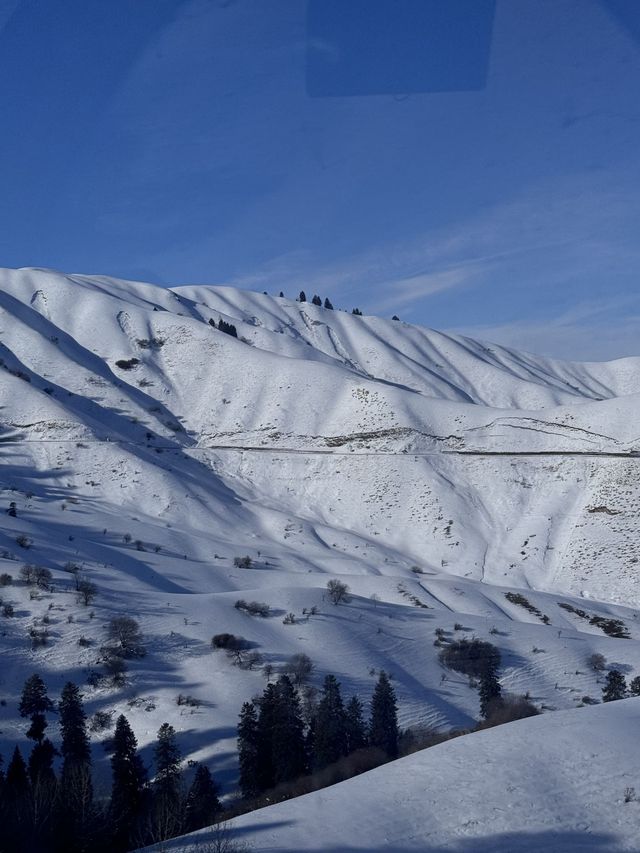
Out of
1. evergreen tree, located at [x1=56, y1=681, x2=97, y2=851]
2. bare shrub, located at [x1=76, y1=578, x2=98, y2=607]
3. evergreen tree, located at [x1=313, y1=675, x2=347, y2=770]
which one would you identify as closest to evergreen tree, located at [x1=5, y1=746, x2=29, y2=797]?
evergreen tree, located at [x1=56, y1=681, x2=97, y2=851]

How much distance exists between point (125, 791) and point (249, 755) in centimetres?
358

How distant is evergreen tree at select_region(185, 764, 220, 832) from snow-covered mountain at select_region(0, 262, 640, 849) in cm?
305

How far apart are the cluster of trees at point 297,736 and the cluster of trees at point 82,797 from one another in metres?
1.45

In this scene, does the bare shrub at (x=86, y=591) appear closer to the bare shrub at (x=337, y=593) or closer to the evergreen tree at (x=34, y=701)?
the evergreen tree at (x=34, y=701)

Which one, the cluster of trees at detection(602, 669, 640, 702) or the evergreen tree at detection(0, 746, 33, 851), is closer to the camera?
the evergreen tree at detection(0, 746, 33, 851)

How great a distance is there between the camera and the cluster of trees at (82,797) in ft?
46.4

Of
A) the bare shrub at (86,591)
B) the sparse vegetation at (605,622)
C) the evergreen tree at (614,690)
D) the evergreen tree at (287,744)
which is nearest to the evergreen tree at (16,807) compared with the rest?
the evergreen tree at (287,744)

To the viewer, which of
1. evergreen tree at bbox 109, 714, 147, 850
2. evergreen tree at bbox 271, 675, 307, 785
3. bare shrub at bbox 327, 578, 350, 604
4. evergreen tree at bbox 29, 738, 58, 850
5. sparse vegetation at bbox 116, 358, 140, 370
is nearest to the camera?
evergreen tree at bbox 29, 738, 58, 850

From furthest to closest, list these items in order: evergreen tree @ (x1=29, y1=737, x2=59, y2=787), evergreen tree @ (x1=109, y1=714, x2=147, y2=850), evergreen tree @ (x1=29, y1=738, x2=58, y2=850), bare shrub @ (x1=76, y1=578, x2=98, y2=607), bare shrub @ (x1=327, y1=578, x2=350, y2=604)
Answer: bare shrub @ (x1=327, y1=578, x2=350, y2=604) < bare shrub @ (x1=76, y1=578, x2=98, y2=607) < evergreen tree @ (x1=29, y1=737, x2=59, y2=787) < evergreen tree @ (x1=109, y1=714, x2=147, y2=850) < evergreen tree @ (x1=29, y1=738, x2=58, y2=850)

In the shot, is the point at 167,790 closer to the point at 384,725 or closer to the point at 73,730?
the point at 73,730

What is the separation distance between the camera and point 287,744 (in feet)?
67.2

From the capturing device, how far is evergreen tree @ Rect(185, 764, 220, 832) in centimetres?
1689

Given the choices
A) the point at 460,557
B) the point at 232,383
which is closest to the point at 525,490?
the point at 460,557

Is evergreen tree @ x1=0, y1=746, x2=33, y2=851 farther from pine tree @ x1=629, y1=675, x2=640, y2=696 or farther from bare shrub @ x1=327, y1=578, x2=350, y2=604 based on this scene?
pine tree @ x1=629, y1=675, x2=640, y2=696
